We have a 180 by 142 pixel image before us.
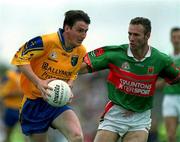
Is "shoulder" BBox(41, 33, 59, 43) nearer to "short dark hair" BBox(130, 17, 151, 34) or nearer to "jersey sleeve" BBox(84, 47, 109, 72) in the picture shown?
"jersey sleeve" BBox(84, 47, 109, 72)

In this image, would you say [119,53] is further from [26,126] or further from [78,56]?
[26,126]

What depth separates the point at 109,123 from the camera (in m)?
12.2

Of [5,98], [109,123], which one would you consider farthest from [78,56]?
[5,98]

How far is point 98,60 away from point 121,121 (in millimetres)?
906

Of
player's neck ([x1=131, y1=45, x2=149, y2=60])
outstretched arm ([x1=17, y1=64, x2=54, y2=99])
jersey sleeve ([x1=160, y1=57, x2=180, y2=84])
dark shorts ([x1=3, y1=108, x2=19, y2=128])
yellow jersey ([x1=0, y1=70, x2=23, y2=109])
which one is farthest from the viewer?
dark shorts ([x1=3, y1=108, x2=19, y2=128])

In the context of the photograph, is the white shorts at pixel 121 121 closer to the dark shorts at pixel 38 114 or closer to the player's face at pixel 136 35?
the dark shorts at pixel 38 114

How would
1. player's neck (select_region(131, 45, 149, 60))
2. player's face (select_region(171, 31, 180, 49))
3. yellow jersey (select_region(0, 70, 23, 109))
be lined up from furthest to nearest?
yellow jersey (select_region(0, 70, 23, 109))
player's face (select_region(171, 31, 180, 49))
player's neck (select_region(131, 45, 149, 60))

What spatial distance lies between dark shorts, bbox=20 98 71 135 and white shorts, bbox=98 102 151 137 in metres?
0.61

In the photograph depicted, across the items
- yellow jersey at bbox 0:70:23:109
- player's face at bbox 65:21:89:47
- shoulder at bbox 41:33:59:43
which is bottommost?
yellow jersey at bbox 0:70:23:109

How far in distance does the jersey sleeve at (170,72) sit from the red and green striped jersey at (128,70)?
3cm

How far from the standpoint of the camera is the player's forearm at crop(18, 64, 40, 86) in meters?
11.9

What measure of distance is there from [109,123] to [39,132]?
3.51ft

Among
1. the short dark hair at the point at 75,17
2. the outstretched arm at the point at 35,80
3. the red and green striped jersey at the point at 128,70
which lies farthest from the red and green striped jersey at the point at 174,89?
the outstretched arm at the point at 35,80

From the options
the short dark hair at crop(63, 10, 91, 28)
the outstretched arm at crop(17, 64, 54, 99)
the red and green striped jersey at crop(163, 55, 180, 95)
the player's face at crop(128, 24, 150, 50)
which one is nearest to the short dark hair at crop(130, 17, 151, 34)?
the player's face at crop(128, 24, 150, 50)
